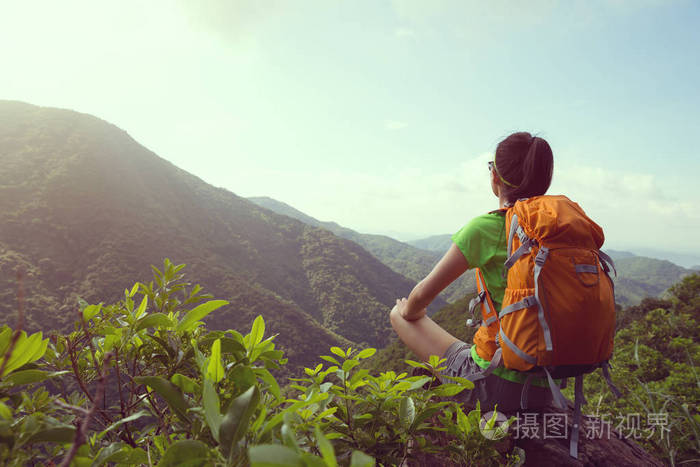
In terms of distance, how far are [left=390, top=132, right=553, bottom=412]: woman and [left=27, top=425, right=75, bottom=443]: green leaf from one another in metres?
1.79

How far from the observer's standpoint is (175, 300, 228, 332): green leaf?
891mm

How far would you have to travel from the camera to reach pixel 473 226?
78.4 inches

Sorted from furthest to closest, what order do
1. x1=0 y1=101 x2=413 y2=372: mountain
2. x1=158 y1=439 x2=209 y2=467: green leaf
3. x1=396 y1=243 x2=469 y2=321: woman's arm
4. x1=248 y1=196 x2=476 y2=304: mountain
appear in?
x1=248 y1=196 x2=476 y2=304: mountain
x1=0 y1=101 x2=413 y2=372: mountain
x1=396 y1=243 x2=469 y2=321: woman's arm
x1=158 y1=439 x2=209 y2=467: green leaf

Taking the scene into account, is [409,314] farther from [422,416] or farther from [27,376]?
[27,376]

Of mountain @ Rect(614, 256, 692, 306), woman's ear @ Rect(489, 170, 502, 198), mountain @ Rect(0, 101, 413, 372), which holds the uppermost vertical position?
mountain @ Rect(614, 256, 692, 306)

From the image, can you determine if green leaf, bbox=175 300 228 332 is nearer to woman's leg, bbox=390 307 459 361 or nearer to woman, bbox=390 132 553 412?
woman, bbox=390 132 553 412

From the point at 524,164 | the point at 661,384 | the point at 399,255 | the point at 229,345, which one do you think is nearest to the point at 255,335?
the point at 229,345

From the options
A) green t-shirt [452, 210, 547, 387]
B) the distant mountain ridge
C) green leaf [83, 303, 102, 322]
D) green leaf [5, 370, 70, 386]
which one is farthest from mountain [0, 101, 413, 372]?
the distant mountain ridge

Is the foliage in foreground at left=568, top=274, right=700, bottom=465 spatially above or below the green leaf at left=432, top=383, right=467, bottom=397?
below

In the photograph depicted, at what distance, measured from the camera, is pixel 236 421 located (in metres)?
0.56

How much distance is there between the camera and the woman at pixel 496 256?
190 centimetres

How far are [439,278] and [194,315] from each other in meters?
1.51

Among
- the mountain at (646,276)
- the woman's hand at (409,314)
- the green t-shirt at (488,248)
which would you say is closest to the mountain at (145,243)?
the woman's hand at (409,314)

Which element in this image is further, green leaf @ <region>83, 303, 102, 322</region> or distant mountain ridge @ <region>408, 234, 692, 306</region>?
distant mountain ridge @ <region>408, 234, 692, 306</region>
